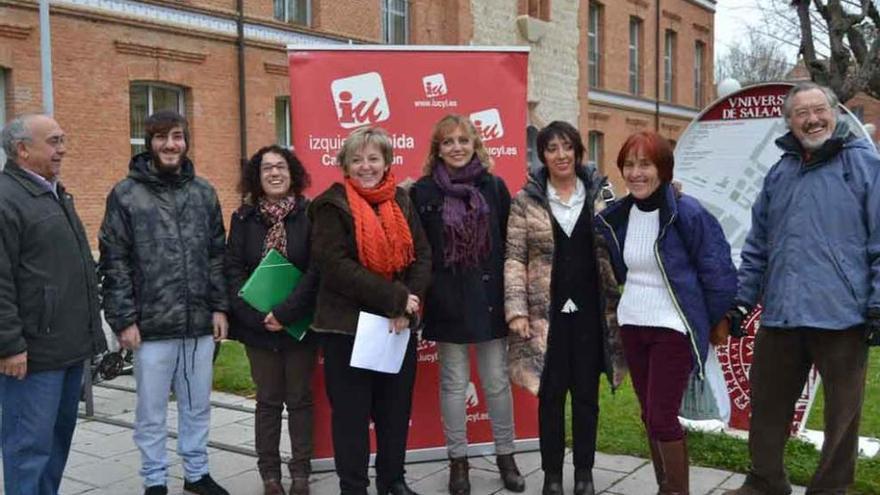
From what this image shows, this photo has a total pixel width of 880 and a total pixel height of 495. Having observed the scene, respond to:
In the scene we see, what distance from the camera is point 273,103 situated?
1513cm

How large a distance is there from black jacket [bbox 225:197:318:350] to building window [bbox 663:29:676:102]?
26.4 metres

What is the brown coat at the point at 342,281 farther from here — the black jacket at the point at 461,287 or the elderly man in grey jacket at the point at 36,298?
the elderly man in grey jacket at the point at 36,298

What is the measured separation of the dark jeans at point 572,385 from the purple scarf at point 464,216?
1.73 ft

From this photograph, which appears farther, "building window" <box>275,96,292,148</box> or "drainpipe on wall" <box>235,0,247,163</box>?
"building window" <box>275,96,292,148</box>

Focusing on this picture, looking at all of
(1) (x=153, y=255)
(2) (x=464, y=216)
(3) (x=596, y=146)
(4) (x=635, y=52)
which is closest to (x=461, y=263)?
(2) (x=464, y=216)

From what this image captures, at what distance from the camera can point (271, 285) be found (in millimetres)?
4168

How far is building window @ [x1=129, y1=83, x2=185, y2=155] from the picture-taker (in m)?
13.3

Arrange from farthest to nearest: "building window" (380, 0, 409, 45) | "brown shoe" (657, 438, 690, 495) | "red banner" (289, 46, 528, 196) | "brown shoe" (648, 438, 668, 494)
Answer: "building window" (380, 0, 409, 45)
"red banner" (289, 46, 528, 196)
"brown shoe" (648, 438, 668, 494)
"brown shoe" (657, 438, 690, 495)

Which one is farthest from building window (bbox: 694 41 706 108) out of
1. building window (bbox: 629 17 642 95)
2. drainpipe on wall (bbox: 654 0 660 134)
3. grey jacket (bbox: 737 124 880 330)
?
grey jacket (bbox: 737 124 880 330)

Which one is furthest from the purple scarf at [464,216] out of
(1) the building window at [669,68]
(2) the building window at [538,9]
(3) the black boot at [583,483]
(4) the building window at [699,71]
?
(4) the building window at [699,71]

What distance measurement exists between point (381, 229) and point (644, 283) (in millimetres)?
1247

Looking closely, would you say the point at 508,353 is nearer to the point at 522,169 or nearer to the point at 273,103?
the point at 522,169

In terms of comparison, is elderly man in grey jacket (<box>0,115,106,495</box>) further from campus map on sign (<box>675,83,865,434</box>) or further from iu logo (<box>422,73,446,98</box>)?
campus map on sign (<box>675,83,865,434</box>)

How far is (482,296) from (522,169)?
112 centimetres
